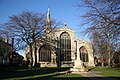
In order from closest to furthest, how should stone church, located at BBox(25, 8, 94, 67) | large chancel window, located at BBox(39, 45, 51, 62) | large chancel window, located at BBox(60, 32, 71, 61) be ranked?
1. large chancel window, located at BBox(39, 45, 51, 62)
2. stone church, located at BBox(25, 8, 94, 67)
3. large chancel window, located at BBox(60, 32, 71, 61)

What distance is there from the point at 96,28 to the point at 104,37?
135cm

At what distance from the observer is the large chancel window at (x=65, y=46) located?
65250 mm

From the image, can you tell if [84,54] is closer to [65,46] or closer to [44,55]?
[65,46]

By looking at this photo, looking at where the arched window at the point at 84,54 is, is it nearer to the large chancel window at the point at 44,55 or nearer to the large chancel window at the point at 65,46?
the large chancel window at the point at 65,46

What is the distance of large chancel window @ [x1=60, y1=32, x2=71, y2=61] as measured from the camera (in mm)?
65250

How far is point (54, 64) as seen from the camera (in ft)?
204

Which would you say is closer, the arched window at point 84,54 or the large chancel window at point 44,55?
the large chancel window at point 44,55

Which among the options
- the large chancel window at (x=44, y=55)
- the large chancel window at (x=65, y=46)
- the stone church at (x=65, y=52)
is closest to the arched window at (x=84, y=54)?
the stone church at (x=65, y=52)

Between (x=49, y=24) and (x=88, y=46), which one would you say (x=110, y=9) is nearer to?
(x=49, y=24)

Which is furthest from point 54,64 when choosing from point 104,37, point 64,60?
point 104,37

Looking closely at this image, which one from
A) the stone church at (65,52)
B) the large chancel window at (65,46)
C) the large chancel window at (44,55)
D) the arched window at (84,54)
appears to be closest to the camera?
the large chancel window at (44,55)

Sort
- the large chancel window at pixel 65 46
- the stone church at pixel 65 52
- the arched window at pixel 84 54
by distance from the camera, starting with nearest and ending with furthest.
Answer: the stone church at pixel 65 52, the large chancel window at pixel 65 46, the arched window at pixel 84 54

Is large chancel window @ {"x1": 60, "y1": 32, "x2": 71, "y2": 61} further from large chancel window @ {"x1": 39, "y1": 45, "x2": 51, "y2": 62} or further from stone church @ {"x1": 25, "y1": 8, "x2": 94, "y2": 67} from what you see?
large chancel window @ {"x1": 39, "y1": 45, "x2": 51, "y2": 62}

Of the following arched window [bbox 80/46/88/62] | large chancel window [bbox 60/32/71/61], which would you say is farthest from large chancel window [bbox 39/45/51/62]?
arched window [bbox 80/46/88/62]
